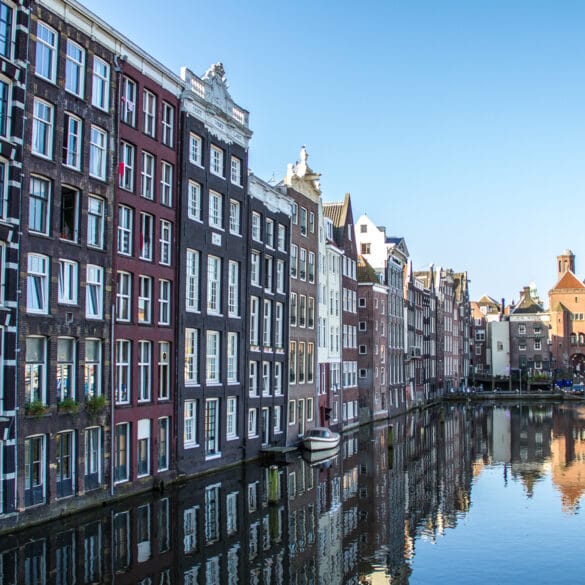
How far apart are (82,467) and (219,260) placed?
17036 millimetres

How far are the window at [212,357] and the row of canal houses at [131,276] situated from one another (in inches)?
4.6

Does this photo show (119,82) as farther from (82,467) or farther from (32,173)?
(82,467)

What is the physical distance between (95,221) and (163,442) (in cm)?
1185

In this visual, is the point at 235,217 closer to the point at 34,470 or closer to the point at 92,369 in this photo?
the point at 92,369

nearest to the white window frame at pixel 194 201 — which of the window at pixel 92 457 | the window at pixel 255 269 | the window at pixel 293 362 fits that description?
the window at pixel 255 269

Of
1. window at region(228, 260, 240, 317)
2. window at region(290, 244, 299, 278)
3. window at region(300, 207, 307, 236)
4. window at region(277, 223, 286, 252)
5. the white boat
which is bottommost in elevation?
the white boat

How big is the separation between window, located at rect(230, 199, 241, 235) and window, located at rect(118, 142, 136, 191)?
10714 millimetres

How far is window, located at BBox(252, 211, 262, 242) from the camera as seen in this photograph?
50.1m

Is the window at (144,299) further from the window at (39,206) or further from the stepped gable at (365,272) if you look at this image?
the stepped gable at (365,272)

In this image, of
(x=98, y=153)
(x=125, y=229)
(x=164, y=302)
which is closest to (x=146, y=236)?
(x=125, y=229)

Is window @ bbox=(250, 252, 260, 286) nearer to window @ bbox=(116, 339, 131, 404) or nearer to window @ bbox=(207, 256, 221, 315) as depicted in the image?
window @ bbox=(207, 256, 221, 315)

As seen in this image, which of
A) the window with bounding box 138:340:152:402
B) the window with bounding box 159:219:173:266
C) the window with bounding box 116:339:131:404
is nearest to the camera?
the window with bounding box 116:339:131:404

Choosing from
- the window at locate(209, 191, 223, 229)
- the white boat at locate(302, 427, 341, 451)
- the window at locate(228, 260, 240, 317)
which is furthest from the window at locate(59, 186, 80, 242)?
the white boat at locate(302, 427, 341, 451)

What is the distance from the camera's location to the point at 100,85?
33.9 metres
